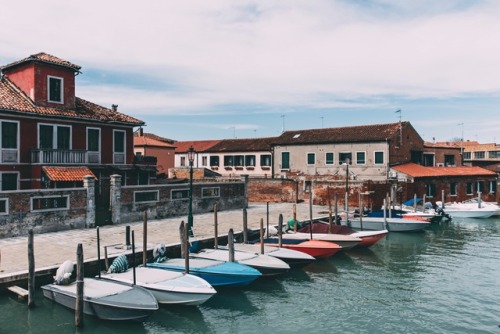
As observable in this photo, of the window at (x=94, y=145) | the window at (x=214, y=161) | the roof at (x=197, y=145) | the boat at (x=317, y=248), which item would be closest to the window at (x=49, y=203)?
the window at (x=94, y=145)

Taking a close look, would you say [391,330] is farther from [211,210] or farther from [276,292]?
[211,210]

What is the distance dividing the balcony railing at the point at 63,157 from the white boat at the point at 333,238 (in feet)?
38.0

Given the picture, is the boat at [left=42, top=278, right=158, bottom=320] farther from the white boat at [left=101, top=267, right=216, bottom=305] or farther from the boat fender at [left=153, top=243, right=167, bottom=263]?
the boat fender at [left=153, top=243, right=167, bottom=263]

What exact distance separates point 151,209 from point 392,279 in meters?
12.0

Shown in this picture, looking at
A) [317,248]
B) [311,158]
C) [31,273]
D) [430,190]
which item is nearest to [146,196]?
[317,248]

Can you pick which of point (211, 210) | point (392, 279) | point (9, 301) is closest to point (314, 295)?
point (392, 279)

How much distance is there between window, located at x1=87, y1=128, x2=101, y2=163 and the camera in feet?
74.2

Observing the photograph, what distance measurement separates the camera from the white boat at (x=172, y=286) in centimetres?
1077

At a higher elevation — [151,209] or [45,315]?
[151,209]

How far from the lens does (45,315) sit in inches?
408

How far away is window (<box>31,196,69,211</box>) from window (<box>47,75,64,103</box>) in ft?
23.1

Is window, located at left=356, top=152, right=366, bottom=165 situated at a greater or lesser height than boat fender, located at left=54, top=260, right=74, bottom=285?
greater

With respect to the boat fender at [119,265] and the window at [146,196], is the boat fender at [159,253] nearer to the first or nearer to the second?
the boat fender at [119,265]

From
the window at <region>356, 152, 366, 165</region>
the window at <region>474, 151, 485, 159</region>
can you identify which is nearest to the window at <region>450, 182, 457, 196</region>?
the window at <region>356, 152, 366, 165</region>
